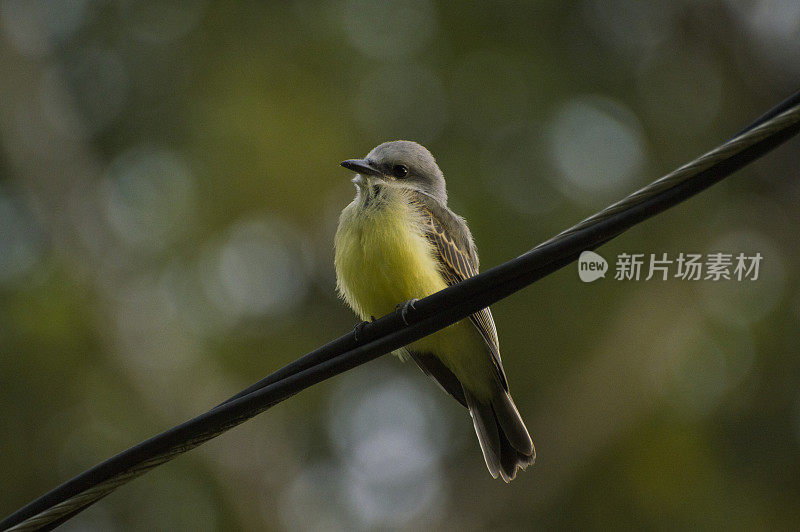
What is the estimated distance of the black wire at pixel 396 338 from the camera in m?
2.31

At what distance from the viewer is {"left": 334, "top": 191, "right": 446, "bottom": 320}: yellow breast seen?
4.16 meters

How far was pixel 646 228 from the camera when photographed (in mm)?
10203

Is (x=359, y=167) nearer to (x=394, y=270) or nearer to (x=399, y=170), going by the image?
(x=399, y=170)

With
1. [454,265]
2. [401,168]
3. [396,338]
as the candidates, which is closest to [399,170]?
[401,168]

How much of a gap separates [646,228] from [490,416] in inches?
241

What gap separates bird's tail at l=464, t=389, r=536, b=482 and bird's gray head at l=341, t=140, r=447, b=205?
1350 mm

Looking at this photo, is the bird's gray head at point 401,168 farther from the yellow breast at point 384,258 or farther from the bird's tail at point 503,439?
the bird's tail at point 503,439

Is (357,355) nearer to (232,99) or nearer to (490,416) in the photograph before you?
(490,416)

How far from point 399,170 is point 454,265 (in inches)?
32.0

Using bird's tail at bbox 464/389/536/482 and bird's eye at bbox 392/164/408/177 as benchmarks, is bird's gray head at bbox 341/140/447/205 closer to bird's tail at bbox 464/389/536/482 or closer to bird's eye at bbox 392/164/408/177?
bird's eye at bbox 392/164/408/177

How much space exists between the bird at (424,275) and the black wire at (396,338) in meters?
1.16

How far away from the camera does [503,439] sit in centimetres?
471

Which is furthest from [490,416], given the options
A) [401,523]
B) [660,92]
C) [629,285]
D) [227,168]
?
[660,92]

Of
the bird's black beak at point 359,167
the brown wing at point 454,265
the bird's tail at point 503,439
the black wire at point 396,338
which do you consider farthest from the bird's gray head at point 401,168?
the black wire at point 396,338
